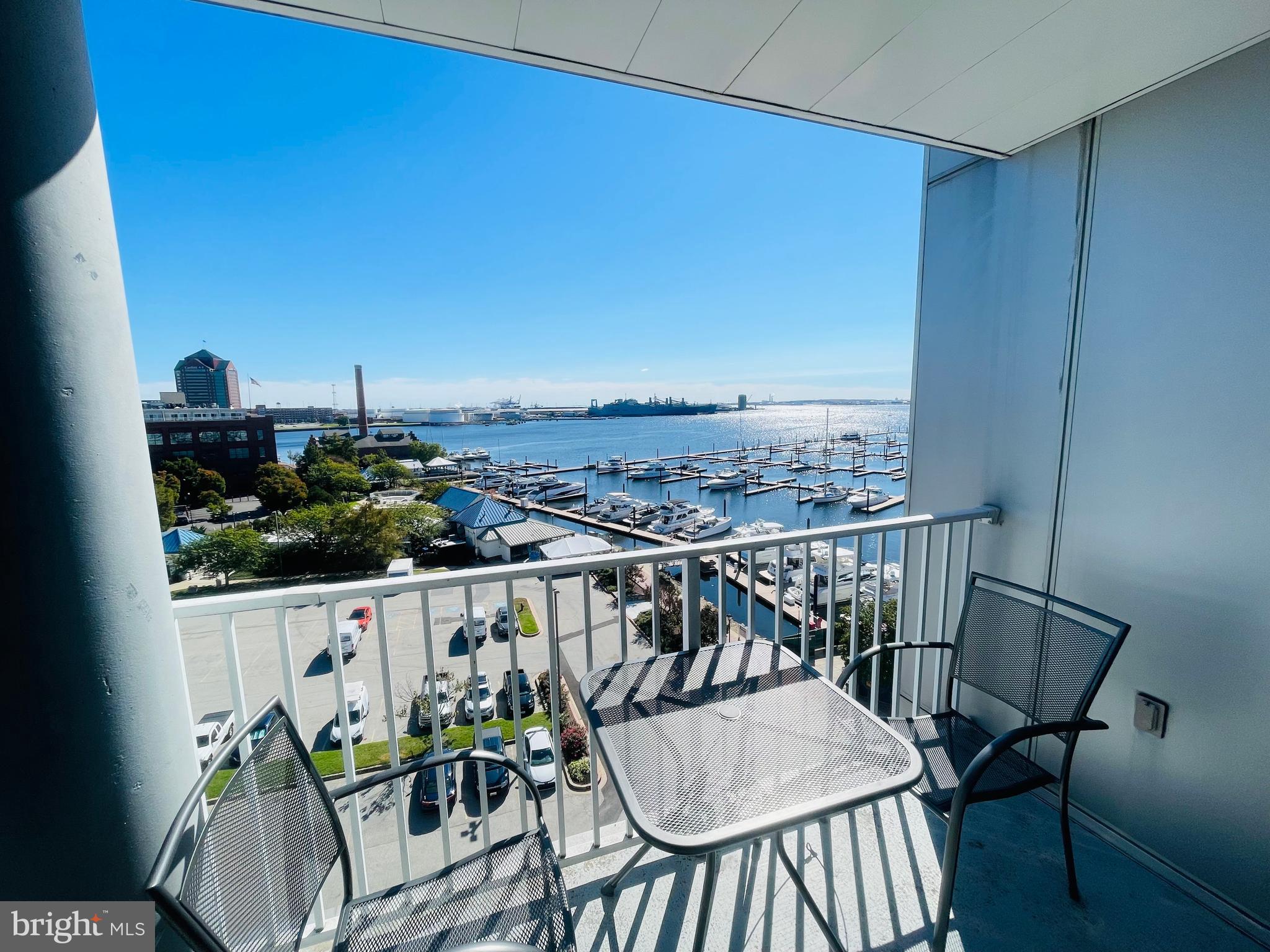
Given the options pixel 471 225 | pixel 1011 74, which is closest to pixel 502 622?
pixel 1011 74

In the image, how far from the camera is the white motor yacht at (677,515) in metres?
9.73

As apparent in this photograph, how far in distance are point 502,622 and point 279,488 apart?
16.6 feet

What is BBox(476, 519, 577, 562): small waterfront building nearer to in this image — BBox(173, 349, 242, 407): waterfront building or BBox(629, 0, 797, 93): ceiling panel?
BBox(173, 349, 242, 407): waterfront building

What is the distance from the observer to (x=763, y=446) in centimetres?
1055

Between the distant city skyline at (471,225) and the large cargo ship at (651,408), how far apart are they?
30 cm

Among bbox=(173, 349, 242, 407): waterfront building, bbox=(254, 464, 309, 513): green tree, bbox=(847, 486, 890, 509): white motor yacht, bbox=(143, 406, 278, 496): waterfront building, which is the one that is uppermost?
bbox=(173, 349, 242, 407): waterfront building

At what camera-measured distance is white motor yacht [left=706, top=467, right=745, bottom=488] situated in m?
10.3

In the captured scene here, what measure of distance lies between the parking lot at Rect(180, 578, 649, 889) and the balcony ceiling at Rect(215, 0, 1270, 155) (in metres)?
1.64

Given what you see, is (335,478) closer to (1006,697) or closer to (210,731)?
(210,731)

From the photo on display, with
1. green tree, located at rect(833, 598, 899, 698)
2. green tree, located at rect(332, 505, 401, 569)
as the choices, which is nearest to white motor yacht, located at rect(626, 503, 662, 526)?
green tree, located at rect(833, 598, 899, 698)

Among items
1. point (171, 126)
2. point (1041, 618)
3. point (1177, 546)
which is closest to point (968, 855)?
point (1041, 618)

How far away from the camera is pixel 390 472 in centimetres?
670

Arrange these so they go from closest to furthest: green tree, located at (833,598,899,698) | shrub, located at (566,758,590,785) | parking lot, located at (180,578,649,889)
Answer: parking lot, located at (180,578,649,889) < green tree, located at (833,598,899,698) < shrub, located at (566,758,590,785)

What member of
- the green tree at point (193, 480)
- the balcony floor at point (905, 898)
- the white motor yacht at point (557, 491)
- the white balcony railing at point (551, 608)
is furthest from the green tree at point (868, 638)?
the white motor yacht at point (557, 491)
